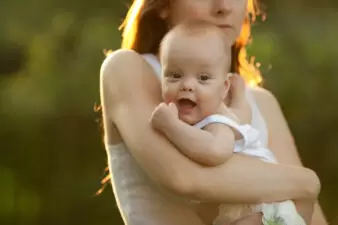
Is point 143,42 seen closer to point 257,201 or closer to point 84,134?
point 257,201

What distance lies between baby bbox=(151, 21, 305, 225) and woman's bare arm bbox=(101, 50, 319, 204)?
0.02m

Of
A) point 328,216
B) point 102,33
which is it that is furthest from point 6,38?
point 328,216

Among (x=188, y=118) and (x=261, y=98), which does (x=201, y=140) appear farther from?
(x=261, y=98)

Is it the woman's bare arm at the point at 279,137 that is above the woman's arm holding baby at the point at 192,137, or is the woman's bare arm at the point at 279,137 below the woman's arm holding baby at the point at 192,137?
below

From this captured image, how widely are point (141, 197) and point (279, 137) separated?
37cm

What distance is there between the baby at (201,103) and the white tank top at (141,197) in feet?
0.27

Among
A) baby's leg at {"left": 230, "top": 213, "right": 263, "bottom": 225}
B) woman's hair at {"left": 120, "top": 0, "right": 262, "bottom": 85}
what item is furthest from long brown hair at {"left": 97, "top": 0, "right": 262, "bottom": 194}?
baby's leg at {"left": 230, "top": 213, "right": 263, "bottom": 225}

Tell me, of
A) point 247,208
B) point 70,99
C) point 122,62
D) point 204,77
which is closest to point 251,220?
point 247,208

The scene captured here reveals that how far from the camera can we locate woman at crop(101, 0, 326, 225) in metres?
1.38

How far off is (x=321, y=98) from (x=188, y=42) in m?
1.39

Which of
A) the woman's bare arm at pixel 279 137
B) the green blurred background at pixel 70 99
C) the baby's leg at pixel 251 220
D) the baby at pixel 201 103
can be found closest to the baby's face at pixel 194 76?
the baby at pixel 201 103

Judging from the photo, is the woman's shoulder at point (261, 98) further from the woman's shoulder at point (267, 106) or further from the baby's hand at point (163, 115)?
the baby's hand at point (163, 115)

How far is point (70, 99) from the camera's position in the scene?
262cm

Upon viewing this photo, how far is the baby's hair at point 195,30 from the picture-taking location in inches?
54.5
